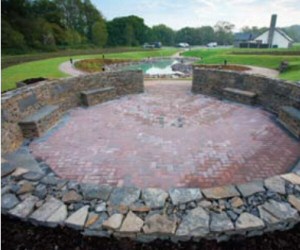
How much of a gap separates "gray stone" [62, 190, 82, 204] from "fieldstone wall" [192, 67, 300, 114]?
5.81 m

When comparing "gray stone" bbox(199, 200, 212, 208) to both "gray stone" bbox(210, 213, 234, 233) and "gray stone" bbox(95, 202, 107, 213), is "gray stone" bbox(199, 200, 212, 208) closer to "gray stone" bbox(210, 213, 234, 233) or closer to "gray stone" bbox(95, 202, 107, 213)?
"gray stone" bbox(210, 213, 234, 233)

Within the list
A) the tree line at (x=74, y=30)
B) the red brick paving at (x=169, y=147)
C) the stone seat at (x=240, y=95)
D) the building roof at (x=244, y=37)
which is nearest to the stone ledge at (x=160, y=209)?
the red brick paving at (x=169, y=147)

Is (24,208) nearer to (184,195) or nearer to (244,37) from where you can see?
(184,195)

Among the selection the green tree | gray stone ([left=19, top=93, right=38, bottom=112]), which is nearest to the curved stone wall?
gray stone ([left=19, top=93, right=38, bottom=112])

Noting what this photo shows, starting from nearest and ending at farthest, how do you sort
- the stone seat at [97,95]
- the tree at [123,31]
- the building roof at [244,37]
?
the stone seat at [97,95] → the tree at [123,31] → the building roof at [244,37]

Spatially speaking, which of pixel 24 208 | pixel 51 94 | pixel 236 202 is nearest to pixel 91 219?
pixel 24 208

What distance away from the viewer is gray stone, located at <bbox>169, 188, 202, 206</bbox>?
2682mm

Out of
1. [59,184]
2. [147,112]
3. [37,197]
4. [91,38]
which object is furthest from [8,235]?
[91,38]

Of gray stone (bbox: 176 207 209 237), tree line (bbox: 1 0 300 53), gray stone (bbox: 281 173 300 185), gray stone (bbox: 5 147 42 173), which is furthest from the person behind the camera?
tree line (bbox: 1 0 300 53)

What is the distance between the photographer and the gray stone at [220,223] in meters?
2.35

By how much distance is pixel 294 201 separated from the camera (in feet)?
8.70

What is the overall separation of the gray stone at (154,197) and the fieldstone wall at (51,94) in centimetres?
330

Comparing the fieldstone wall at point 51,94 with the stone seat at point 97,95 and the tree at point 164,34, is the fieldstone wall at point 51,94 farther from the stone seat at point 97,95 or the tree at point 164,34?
the tree at point 164,34

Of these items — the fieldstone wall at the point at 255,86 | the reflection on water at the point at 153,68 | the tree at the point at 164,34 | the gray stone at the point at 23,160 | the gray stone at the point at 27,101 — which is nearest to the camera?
the gray stone at the point at 23,160
